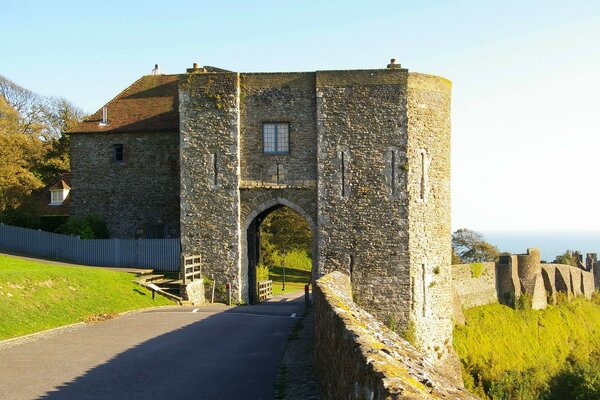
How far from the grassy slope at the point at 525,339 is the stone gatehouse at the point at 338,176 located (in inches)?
224

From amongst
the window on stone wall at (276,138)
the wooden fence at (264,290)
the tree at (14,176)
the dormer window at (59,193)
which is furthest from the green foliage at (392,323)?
the dormer window at (59,193)

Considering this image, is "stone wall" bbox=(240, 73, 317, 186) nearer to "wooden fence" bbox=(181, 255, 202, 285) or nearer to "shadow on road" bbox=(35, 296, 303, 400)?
"wooden fence" bbox=(181, 255, 202, 285)

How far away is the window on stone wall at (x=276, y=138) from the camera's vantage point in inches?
1027

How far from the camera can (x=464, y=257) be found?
68.9 meters

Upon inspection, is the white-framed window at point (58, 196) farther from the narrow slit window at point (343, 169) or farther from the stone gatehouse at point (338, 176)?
the narrow slit window at point (343, 169)

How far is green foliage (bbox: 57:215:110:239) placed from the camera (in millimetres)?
30516

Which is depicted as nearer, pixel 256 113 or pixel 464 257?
pixel 256 113

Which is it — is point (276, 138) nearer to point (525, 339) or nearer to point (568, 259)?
point (525, 339)

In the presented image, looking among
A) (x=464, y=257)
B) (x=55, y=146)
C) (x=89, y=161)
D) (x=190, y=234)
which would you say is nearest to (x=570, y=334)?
(x=464, y=257)

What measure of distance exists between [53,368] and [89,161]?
20.0 m

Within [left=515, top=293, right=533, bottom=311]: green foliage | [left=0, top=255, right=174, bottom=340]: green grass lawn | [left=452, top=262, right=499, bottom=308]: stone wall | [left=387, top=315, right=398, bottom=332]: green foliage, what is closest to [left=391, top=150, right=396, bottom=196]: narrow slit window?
[left=387, top=315, right=398, bottom=332]: green foliage

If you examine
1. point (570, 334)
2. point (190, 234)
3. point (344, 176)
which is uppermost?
point (344, 176)

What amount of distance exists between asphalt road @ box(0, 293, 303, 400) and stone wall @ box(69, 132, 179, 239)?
37.4ft

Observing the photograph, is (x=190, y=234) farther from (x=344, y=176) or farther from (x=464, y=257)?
(x=464, y=257)
